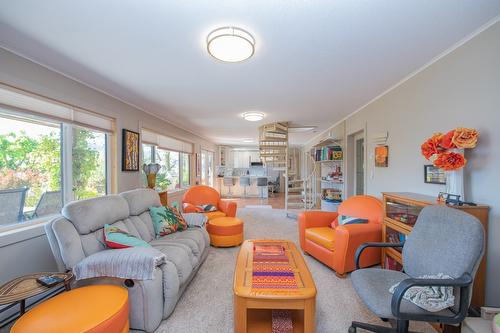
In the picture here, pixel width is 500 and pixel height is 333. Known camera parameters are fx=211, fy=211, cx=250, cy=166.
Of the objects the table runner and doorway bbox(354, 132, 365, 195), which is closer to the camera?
the table runner

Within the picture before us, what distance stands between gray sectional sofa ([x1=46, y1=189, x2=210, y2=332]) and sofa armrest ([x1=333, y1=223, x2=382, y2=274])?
1.59 metres

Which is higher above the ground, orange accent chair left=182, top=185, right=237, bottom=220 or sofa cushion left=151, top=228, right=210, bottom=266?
orange accent chair left=182, top=185, right=237, bottom=220

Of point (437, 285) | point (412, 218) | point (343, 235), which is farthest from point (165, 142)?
point (437, 285)

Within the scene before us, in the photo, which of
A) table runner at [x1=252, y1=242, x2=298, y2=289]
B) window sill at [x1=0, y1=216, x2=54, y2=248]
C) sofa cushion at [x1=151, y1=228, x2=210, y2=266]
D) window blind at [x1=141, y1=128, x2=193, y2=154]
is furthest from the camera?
window blind at [x1=141, y1=128, x2=193, y2=154]

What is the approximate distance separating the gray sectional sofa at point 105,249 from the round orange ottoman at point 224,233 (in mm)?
856

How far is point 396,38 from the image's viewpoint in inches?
67.8

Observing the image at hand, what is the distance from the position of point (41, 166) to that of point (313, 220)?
332cm

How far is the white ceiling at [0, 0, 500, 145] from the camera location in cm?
139

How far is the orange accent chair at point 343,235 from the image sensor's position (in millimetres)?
2344

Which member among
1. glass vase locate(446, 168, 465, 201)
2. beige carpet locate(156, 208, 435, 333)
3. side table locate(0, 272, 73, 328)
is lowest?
beige carpet locate(156, 208, 435, 333)

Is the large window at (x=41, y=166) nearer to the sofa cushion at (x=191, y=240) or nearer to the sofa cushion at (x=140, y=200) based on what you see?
the sofa cushion at (x=140, y=200)

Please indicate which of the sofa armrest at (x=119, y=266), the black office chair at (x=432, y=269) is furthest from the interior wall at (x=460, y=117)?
the sofa armrest at (x=119, y=266)

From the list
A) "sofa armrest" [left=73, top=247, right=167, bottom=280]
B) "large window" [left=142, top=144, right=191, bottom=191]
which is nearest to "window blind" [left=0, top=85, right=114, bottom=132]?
"large window" [left=142, top=144, right=191, bottom=191]

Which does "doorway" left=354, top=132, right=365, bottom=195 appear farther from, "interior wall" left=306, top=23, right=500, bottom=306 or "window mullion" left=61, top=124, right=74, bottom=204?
"window mullion" left=61, top=124, right=74, bottom=204
